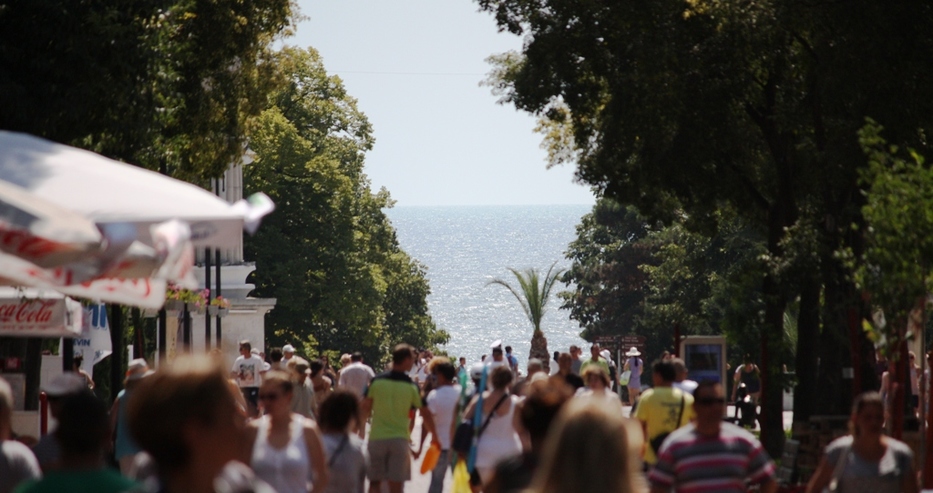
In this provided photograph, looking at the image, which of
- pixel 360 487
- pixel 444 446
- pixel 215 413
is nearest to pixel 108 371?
pixel 444 446

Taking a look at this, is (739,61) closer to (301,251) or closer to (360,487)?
(360,487)

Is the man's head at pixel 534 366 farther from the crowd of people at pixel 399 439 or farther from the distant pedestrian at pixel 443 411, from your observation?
the distant pedestrian at pixel 443 411

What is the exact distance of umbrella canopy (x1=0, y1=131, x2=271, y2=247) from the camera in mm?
8398

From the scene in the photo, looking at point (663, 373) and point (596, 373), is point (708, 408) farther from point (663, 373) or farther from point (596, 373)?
point (596, 373)

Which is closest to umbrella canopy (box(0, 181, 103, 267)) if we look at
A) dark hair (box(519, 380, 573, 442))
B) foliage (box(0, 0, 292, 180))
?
dark hair (box(519, 380, 573, 442))

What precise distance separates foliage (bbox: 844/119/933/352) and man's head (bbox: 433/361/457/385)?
4.06 m

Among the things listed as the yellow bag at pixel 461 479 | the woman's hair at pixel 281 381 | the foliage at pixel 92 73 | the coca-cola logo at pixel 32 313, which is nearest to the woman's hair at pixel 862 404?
the woman's hair at pixel 281 381

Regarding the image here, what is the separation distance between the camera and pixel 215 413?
4.13 metres

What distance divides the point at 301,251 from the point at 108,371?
29600mm

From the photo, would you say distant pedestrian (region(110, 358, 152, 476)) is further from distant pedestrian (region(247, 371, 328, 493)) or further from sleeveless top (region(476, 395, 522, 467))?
distant pedestrian (region(247, 371, 328, 493))

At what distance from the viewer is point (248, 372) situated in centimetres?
2408

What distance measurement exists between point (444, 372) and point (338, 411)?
4914 millimetres

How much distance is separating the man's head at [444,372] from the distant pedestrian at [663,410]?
2626 millimetres

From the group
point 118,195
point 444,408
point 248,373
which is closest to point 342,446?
point 118,195
